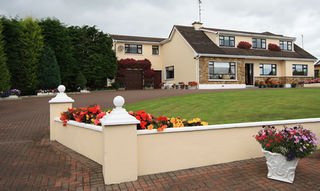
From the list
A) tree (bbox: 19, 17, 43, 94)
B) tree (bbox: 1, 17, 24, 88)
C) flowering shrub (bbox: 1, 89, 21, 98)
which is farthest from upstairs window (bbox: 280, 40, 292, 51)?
flowering shrub (bbox: 1, 89, 21, 98)

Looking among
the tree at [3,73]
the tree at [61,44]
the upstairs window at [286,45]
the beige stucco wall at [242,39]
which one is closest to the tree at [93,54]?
the tree at [61,44]

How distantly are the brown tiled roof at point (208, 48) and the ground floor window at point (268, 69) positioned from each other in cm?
124

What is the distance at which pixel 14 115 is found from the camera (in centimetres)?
1027

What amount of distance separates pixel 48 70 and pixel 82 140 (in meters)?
15.2

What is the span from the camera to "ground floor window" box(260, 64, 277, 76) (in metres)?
25.9

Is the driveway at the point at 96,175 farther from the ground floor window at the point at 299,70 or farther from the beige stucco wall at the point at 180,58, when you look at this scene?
the ground floor window at the point at 299,70

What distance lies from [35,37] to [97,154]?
1748 centimetres

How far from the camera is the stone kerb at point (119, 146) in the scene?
360 cm

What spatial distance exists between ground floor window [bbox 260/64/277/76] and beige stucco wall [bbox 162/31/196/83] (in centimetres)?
906

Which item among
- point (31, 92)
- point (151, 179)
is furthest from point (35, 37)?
point (151, 179)

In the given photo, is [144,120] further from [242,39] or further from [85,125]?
[242,39]

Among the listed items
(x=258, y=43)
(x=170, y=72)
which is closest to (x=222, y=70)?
(x=170, y=72)

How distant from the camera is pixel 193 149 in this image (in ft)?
14.2

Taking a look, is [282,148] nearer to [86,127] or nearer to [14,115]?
[86,127]
